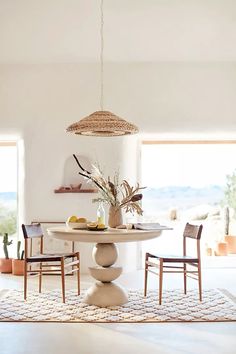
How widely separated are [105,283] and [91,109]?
9.04 feet

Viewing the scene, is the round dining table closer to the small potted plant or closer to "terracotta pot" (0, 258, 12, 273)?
the small potted plant

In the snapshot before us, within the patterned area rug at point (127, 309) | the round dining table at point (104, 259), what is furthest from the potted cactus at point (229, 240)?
the round dining table at point (104, 259)

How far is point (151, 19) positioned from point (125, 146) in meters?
1.82

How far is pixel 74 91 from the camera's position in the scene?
6.44 meters

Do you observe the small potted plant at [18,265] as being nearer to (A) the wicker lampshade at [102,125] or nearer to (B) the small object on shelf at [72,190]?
(B) the small object on shelf at [72,190]

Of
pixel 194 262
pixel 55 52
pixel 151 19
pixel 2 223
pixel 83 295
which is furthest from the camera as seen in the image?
pixel 2 223

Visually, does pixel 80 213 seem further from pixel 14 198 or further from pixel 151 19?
pixel 151 19

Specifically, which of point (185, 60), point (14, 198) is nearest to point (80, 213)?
point (14, 198)

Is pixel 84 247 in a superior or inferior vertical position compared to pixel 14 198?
inferior

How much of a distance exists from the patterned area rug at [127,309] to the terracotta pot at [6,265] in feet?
4.39

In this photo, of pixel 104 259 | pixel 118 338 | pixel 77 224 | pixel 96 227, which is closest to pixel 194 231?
pixel 104 259

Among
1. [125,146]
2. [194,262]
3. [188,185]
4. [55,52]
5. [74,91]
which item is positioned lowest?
[194,262]

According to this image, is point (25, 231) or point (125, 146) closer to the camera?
point (25, 231)

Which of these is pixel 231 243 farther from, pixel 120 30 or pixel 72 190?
pixel 120 30
